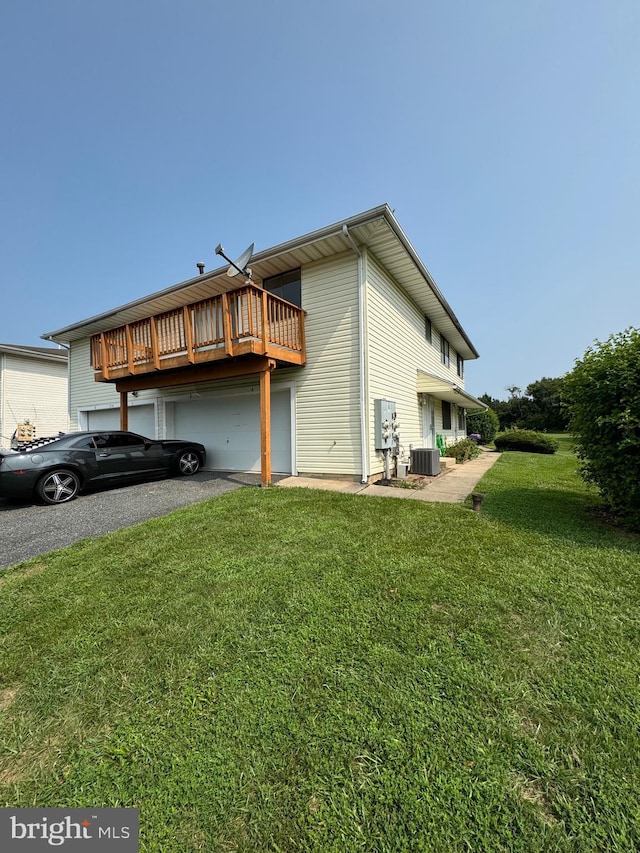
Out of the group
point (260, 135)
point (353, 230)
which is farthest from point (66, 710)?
point (260, 135)

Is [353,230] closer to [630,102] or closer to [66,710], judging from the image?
[630,102]

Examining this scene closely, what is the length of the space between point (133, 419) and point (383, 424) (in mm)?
9092

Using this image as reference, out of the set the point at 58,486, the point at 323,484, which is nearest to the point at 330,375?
the point at 323,484

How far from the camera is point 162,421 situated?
34.7ft

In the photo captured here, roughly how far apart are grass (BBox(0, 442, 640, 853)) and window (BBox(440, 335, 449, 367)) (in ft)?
40.4

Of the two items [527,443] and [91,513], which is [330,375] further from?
[527,443]

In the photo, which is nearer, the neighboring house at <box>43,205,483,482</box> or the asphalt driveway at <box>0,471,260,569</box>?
the asphalt driveway at <box>0,471,260,569</box>

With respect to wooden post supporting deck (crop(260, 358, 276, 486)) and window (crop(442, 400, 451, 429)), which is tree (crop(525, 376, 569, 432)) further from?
wooden post supporting deck (crop(260, 358, 276, 486))

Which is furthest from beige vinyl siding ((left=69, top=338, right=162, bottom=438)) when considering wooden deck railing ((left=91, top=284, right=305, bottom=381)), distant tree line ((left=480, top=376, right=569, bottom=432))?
distant tree line ((left=480, top=376, right=569, bottom=432))

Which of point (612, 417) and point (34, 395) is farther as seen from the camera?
point (34, 395)

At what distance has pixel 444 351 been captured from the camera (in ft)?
49.8

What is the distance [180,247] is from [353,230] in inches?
436

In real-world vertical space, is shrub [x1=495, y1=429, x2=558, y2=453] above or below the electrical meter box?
below

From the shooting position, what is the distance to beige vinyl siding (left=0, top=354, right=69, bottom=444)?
574 inches
